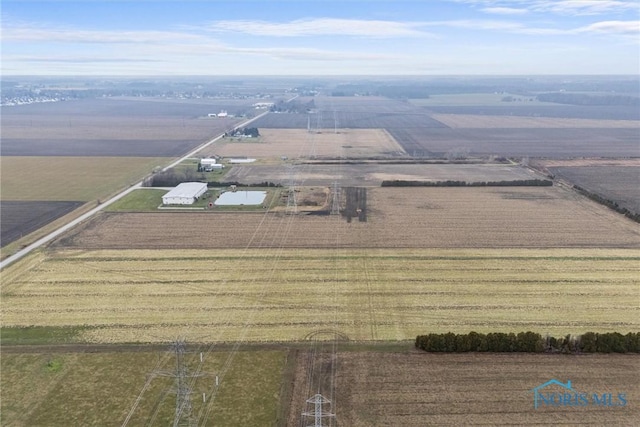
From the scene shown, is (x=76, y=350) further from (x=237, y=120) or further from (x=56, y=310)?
(x=237, y=120)

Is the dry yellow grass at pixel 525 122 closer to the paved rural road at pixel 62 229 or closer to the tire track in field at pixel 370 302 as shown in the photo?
the paved rural road at pixel 62 229

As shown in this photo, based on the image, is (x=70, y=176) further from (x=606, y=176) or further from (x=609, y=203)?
(x=606, y=176)

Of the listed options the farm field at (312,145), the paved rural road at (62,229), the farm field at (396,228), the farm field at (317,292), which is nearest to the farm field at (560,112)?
the farm field at (312,145)

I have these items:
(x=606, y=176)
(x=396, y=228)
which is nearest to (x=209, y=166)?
(x=396, y=228)

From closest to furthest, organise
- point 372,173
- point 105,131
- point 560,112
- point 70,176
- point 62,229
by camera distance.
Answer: point 62,229 → point 70,176 → point 372,173 → point 105,131 → point 560,112

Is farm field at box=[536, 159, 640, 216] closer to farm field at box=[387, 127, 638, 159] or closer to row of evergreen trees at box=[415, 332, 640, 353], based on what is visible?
farm field at box=[387, 127, 638, 159]

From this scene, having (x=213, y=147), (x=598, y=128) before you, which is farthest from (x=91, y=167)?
(x=598, y=128)
